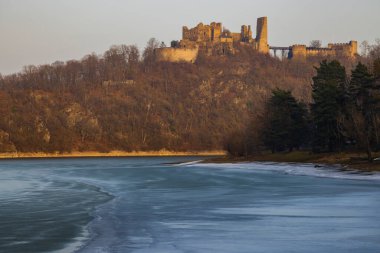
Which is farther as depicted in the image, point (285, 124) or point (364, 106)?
point (285, 124)

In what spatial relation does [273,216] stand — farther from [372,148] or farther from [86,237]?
[372,148]

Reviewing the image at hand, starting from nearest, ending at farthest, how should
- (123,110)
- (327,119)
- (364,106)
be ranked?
1. (364,106)
2. (327,119)
3. (123,110)

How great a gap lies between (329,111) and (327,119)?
0.94m

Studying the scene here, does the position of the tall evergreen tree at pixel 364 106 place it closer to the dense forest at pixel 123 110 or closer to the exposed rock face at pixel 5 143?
the dense forest at pixel 123 110

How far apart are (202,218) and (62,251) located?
741 cm

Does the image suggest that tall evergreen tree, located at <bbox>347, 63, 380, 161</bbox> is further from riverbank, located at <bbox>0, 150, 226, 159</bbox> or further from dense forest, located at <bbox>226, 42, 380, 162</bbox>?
riverbank, located at <bbox>0, 150, 226, 159</bbox>

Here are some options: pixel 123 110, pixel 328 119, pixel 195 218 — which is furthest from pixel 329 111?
pixel 123 110

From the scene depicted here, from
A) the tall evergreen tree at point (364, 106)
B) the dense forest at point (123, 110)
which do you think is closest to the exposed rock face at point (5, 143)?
the dense forest at point (123, 110)

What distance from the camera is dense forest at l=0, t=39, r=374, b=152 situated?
161 m

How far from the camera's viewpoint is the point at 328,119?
65188 millimetres

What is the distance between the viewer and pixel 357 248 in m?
17.5

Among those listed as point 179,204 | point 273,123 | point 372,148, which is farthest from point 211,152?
point 179,204

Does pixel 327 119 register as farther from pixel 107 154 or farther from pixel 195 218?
pixel 107 154

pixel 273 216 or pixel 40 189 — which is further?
pixel 40 189
